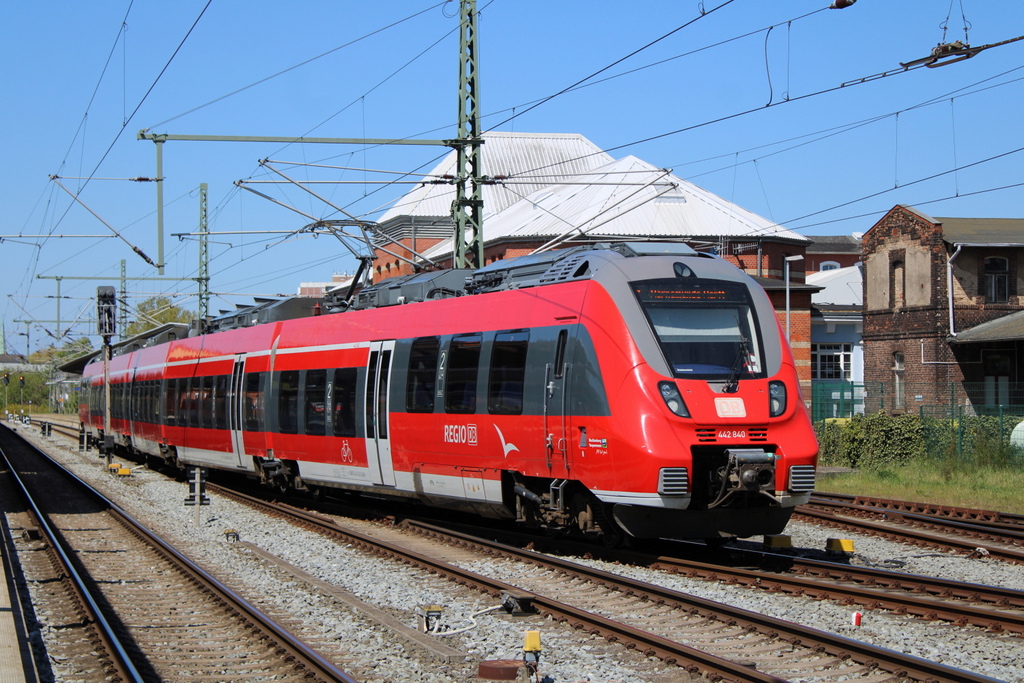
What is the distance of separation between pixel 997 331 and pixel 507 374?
2962cm

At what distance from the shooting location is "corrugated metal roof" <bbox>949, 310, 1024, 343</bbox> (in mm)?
35625

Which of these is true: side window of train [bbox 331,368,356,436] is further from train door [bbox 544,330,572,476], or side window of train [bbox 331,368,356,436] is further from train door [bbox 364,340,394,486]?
train door [bbox 544,330,572,476]

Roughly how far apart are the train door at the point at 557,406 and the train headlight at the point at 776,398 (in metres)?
2.12

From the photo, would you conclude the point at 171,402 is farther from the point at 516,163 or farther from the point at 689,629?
the point at 516,163

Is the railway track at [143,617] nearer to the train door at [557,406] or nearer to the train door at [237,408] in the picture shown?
the train door at [557,406]

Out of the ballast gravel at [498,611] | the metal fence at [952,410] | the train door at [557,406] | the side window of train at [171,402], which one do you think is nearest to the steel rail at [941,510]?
the ballast gravel at [498,611]

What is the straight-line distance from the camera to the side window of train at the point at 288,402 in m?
18.7

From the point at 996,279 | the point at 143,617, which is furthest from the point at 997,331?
the point at 143,617

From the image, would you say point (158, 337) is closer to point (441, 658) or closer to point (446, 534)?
→ point (446, 534)

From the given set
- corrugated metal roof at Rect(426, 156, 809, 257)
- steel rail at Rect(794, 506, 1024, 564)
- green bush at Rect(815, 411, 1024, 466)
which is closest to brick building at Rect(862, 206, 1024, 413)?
corrugated metal roof at Rect(426, 156, 809, 257)

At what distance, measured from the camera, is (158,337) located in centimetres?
3189

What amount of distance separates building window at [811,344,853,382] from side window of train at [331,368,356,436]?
37625 mm

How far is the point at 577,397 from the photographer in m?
11.3

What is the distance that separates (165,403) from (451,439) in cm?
1587
